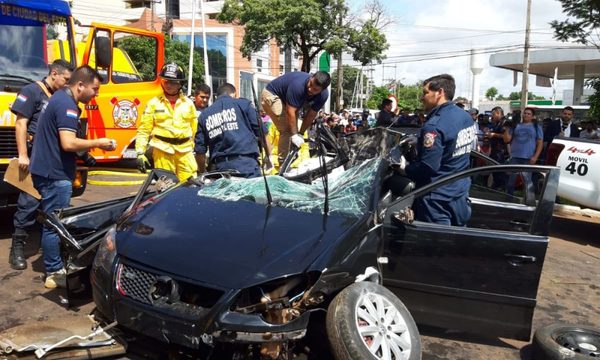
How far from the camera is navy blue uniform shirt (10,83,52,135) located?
185 inches

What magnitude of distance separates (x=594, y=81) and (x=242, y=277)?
10603 millimetres

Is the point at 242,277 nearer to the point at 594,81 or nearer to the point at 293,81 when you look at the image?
the point at 293,81

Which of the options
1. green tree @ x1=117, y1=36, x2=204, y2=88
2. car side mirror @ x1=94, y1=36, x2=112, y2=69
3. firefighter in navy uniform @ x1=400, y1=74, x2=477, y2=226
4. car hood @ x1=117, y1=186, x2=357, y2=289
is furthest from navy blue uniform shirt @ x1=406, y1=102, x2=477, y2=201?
green tree @ x1=117, y1=36, x2=204, y2=88

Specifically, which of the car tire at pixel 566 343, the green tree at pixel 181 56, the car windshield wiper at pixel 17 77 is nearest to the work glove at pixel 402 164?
the car tire at pixel 566 343

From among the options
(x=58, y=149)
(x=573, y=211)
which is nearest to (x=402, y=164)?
(x=58, y=149)

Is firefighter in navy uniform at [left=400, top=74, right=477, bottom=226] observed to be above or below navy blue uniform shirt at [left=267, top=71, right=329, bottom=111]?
below

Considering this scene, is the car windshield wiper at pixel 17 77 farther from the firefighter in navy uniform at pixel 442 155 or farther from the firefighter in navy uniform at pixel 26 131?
the firefighter in navy uniform at pixel 442 155

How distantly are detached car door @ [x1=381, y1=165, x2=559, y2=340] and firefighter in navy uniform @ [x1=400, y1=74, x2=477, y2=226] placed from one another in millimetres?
413

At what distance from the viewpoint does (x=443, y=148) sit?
3.73m

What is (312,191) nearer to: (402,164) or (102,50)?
(402,164)

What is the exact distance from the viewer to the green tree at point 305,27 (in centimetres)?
2220

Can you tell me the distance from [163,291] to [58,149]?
2076mm

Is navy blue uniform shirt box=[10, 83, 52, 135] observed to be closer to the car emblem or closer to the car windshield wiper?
the car windshield wiper

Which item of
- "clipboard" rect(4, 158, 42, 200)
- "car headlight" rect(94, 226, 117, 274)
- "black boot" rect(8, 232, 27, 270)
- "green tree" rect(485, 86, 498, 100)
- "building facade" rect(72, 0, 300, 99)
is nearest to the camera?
"car headlight" rect(94, 226, 117, 274)
